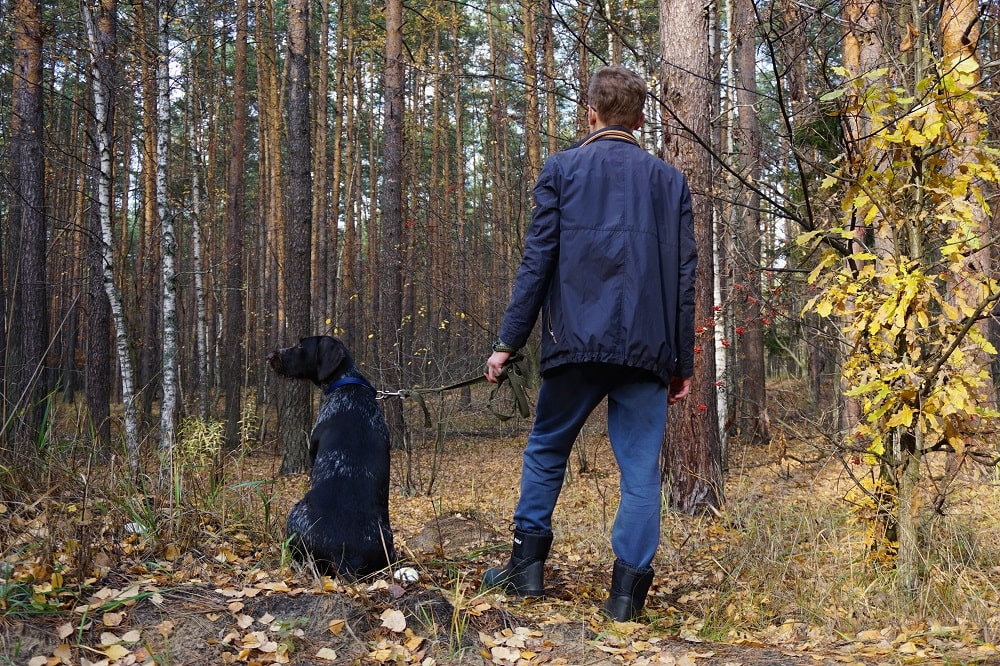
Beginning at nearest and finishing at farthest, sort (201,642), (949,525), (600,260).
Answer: (201,642) < (600,260) < (949,525)

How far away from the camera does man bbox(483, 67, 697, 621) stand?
312cm

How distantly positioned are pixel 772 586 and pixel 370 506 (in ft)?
6.58

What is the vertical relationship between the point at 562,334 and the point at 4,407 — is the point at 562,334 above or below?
above

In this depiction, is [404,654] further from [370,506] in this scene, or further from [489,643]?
[370,506]

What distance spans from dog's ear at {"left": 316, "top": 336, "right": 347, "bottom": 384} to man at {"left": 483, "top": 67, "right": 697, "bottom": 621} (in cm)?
148

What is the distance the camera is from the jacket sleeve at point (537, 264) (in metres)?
3.25

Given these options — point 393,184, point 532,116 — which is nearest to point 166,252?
point 393,184

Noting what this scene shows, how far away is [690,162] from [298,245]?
6.64 meters

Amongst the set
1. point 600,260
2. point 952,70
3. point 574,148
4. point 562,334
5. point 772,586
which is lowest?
point 772,586

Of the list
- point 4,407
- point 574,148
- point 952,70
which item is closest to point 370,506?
point 574,148

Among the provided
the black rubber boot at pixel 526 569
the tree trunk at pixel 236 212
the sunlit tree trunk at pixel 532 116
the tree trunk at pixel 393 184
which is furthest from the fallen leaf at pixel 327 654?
the tree trunk at pixel 236 212

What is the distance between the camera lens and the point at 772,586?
3.79 meters

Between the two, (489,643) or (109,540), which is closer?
(489,643)

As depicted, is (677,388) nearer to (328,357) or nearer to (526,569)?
(526,569)
